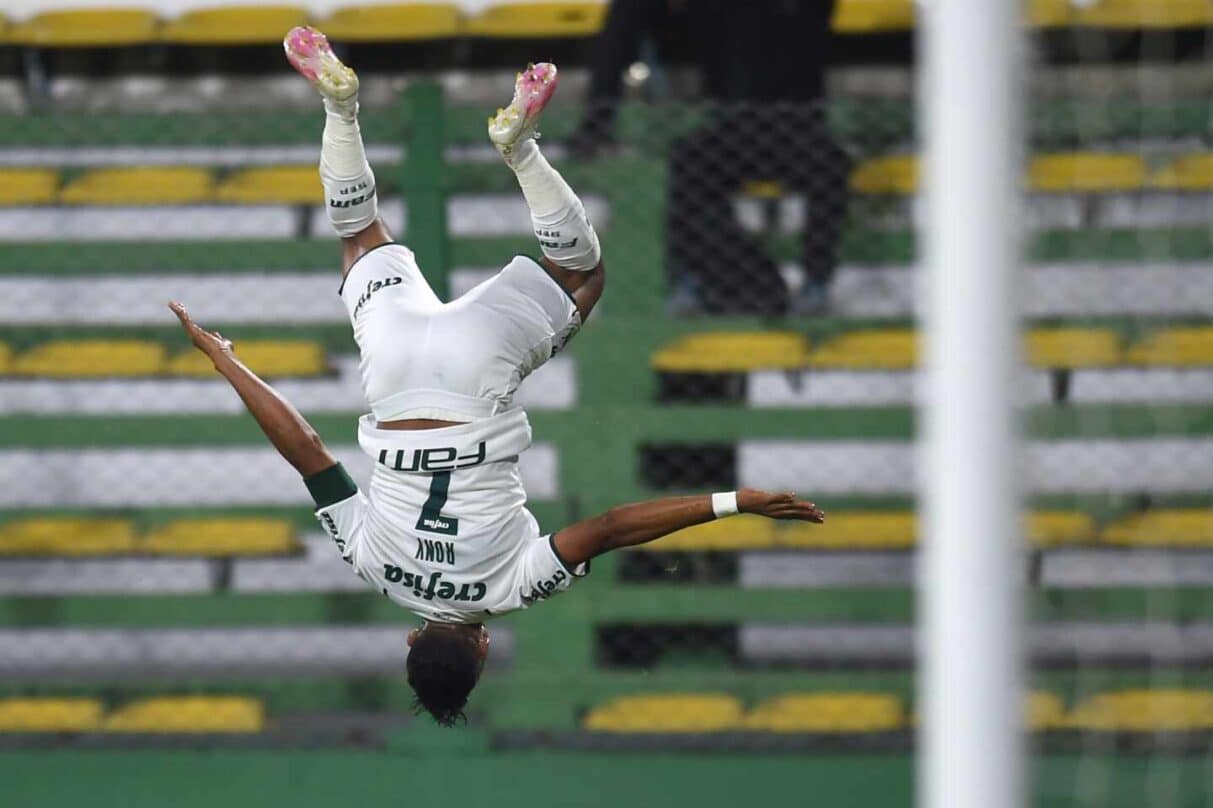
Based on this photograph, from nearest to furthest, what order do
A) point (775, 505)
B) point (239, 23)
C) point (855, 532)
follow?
point (775, 505)
point (855, 532)
point (239, 23)

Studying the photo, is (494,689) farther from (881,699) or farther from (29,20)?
(29,20)

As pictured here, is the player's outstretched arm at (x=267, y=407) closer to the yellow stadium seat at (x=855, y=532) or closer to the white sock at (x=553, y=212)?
the white sock at (x=553, y=212)

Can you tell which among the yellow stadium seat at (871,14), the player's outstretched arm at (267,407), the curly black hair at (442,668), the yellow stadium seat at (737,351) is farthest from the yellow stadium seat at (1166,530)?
the player's outstretched arm at (267,407)

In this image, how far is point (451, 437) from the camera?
331 cm

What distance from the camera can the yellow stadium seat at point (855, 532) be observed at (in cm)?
621

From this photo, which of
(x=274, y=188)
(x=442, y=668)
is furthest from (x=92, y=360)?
(x=442, y=668)

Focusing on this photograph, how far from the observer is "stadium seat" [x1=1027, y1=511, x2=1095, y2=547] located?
20.2ft

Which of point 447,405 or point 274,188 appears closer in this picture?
point 447,405

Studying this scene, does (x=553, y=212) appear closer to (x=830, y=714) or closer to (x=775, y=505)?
(x=775, y=505)

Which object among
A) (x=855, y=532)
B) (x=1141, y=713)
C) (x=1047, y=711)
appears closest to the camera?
(x=1141, y=713)

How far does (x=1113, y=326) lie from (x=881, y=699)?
56.0 inches

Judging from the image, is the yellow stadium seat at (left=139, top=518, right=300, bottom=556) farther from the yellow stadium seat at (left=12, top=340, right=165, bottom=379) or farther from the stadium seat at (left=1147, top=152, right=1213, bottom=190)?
the stadium seat at (left=1147, top=152, right=1213, bottom=190)

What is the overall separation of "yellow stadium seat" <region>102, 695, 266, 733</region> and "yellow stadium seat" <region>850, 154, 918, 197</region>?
2.67 meters

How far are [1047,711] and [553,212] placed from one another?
3.46m
